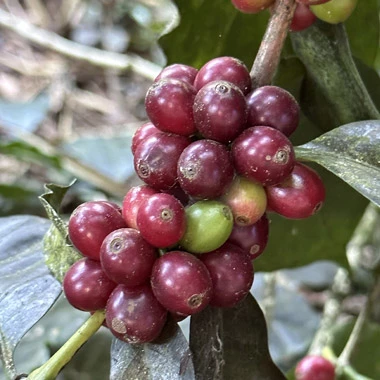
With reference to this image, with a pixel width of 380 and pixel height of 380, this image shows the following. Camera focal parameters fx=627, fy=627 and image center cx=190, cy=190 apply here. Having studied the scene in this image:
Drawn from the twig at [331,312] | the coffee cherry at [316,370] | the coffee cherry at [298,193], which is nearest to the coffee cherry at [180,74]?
the coffee cherry at [298,193]

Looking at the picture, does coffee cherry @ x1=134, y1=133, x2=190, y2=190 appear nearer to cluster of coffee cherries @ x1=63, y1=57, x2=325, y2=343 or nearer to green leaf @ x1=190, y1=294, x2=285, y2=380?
cluster of coffee cherries @ x1=63, y1=57, x2=325, y2=343

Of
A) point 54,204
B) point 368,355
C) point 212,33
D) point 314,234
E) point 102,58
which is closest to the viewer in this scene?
point 54,204

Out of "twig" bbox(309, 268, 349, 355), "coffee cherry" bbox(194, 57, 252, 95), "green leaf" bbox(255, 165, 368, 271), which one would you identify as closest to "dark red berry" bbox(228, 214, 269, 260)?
"coffee cherry" bbox(194, 57, 252, 95)

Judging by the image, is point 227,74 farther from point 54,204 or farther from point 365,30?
point 365,30

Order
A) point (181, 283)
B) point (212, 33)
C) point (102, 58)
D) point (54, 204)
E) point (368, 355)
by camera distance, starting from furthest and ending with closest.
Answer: point (102, 58)
point (368, 355)
point (212, 33)
point (54, 204)
point (181, 283)

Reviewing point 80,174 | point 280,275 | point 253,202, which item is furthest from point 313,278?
point 253,202

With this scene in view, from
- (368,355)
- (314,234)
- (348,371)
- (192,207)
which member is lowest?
(368,355)

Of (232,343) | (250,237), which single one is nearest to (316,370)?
(232,343)

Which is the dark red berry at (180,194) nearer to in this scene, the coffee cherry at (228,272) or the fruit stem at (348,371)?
the coffee cherry at (228,272)
